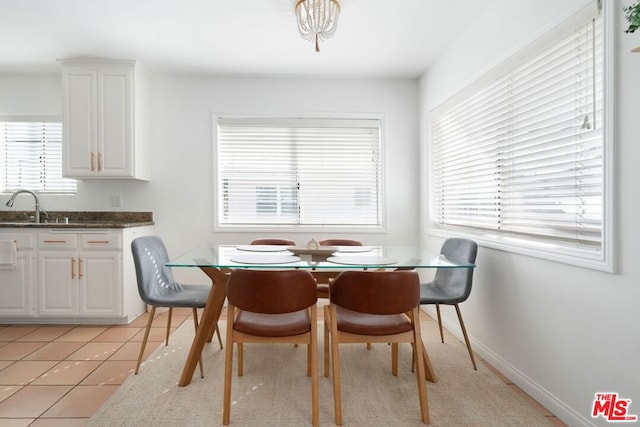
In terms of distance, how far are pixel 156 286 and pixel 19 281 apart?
181cm

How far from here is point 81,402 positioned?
1961mm

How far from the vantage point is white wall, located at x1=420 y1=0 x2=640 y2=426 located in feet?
4.71

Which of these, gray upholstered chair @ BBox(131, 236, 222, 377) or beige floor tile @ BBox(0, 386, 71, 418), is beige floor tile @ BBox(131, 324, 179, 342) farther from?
beige floor tile @ BBox(0, 386, 71, 418)

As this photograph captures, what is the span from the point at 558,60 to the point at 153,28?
115 inches

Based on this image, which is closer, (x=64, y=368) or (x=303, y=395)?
(x=303, y=395)

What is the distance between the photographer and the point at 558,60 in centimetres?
189

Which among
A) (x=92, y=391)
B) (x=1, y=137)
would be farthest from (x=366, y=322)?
(x=1, y=137)

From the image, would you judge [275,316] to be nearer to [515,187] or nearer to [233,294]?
[233,294]

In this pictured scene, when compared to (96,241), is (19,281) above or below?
below

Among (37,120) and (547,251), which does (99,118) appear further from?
(547,251)

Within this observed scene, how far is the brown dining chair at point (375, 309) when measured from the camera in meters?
1.71

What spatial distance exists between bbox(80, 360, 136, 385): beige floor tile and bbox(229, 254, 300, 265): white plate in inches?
43.3

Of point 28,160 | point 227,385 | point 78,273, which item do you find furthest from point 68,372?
point 28,160

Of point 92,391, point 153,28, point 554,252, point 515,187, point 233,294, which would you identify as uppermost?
point 153,28
